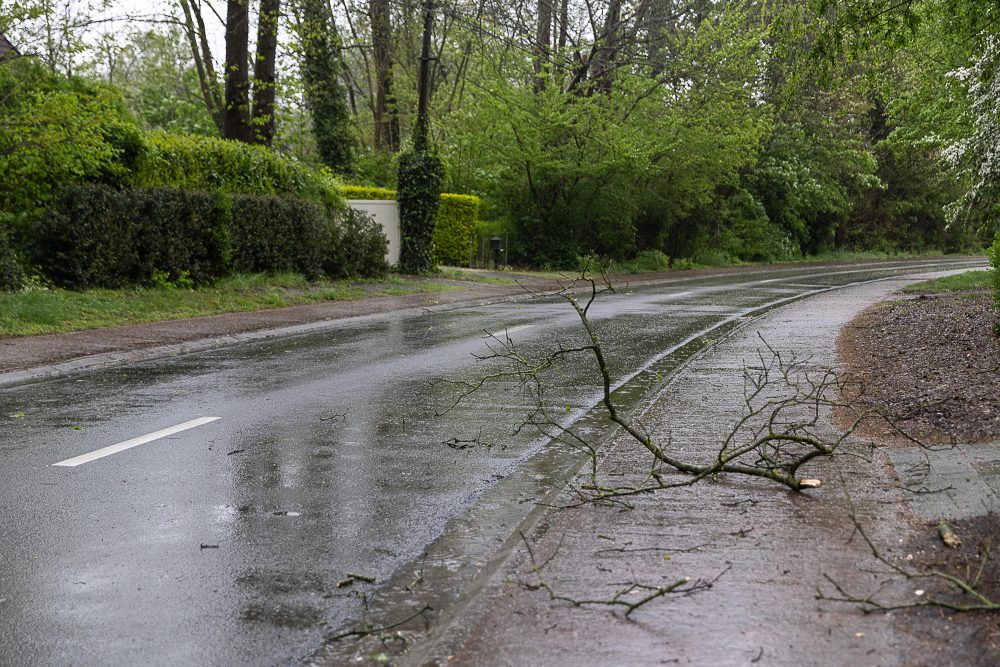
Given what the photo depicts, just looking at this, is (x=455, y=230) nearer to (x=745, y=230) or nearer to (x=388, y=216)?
(x=388, y=216)

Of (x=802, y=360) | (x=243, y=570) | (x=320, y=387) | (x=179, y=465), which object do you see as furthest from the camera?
(x=802, y=360)

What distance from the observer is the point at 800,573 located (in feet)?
14.3

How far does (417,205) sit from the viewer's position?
91.3ft

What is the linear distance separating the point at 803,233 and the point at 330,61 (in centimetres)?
2446

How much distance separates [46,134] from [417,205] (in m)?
12.9

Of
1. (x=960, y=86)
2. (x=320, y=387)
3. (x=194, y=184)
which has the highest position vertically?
(x=960, y=86)

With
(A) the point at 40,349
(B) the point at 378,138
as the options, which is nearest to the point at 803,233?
(B) the point at 378,138

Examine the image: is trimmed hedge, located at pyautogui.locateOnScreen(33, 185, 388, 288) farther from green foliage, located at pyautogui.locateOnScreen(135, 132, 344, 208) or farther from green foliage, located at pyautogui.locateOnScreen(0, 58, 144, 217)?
green foliage, located at pyautogui.locateOnScreen(135, 132, 344, 208)

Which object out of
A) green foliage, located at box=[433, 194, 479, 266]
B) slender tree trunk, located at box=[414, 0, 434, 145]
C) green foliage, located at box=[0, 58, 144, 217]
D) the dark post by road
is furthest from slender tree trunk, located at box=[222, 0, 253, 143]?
the dark post by road

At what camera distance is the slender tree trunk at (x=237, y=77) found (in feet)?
79.8

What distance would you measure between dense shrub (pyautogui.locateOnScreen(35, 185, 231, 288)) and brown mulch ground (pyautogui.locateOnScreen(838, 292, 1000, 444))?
1238 cm

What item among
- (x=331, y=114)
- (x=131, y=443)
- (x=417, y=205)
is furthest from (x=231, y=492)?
(x=331, y=114)

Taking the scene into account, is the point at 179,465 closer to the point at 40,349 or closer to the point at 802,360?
the point at 40,349

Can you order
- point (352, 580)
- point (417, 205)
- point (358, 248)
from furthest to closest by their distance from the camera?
point (417, 205) < point (358, 248) < point (352, 580)
